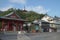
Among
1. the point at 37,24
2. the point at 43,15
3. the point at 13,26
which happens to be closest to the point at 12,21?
the point at 13,26

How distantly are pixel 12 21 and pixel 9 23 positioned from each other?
1.60 m

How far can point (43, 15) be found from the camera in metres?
76.6

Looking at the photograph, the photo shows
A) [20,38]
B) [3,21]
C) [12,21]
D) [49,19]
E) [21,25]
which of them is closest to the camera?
[20,38]

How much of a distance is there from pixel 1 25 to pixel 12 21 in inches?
135

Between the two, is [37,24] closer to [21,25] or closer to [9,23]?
[21,25]

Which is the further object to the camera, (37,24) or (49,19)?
(49,19)

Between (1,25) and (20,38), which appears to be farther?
(1,25)

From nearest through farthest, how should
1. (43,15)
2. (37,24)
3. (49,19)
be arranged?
1. (37,24)
2. (49,19)
3. (43,15)

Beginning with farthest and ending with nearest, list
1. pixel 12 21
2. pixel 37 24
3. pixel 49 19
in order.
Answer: pixel 49 19 → pixel 37 24 → pixel 12 21

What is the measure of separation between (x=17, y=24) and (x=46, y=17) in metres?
28.1

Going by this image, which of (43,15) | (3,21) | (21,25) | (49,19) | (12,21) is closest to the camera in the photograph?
(3,21)

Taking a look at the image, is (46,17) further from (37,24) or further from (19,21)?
(19,21)

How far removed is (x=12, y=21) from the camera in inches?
1764

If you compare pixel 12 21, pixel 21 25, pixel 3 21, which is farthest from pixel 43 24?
pixel 3 21
